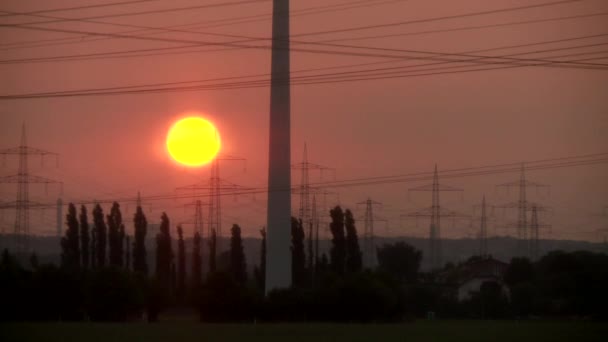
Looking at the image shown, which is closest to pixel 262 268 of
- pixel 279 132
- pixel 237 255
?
pixel 237 255

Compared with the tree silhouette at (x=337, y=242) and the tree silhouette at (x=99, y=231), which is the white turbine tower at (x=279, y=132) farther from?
the tree silhouette at (x=99, y=231)

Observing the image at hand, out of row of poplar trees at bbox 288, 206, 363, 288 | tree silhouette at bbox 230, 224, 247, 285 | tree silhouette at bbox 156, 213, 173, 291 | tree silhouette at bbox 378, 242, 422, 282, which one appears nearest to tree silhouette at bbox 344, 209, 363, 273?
row of poplar trees at bbox 288, 206, 363, 288

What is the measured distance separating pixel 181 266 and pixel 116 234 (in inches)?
266

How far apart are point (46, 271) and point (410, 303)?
3263 cm

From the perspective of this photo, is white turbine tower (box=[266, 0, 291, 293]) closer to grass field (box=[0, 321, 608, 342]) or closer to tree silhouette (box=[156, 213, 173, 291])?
grass field (box=[0, 321, 608, 342])

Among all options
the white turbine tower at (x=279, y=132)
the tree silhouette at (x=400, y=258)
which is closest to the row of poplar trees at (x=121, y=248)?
the white turbine tower at (x=279, y=132)

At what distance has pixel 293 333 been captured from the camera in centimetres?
5666

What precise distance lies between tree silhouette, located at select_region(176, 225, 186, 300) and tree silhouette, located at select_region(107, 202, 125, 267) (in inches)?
221

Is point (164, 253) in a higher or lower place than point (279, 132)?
lower

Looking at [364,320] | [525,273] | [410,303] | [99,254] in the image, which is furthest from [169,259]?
[525,273]

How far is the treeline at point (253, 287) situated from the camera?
71875mm

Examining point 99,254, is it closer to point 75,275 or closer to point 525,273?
point 75,275

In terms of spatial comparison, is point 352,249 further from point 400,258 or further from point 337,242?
point 400,258

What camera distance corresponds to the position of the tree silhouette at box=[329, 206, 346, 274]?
92438 mm
